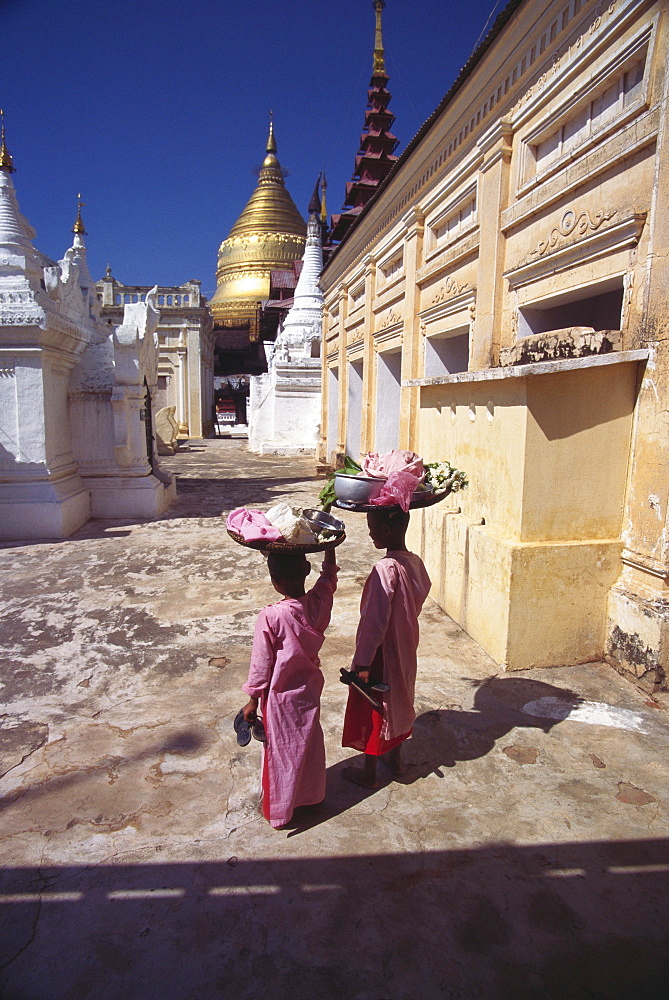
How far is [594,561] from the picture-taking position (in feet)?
→ 13.2

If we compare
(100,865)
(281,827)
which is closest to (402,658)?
(281,827)

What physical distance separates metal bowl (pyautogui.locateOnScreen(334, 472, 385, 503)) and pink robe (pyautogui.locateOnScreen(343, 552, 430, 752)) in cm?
30

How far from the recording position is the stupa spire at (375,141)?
21.8 meters

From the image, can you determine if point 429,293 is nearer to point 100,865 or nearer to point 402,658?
point 402,658

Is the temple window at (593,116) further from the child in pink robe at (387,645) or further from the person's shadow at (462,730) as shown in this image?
the person's shadow at (462,730)

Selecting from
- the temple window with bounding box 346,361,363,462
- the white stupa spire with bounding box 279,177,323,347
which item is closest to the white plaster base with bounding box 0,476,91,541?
the temple window with bounding box 346,361,363,462

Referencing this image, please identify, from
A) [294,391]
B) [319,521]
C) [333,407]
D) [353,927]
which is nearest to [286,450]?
[294,391]

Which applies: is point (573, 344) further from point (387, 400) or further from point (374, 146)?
point (374, 146)

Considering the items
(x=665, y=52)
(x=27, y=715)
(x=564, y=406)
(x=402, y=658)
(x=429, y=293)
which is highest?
(x=665, y=52)

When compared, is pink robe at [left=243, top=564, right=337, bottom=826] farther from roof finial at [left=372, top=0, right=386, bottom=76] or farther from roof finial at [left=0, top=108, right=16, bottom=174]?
roof finial at [left=372, top=0, right=386, bottom=76]

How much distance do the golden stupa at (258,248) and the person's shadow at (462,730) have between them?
33.4 meters

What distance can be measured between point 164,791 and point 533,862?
165 centimetres

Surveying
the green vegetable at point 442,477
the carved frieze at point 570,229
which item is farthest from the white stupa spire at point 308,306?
the green vegetable at point 442,477

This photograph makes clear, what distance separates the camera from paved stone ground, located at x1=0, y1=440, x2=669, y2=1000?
1.93m
